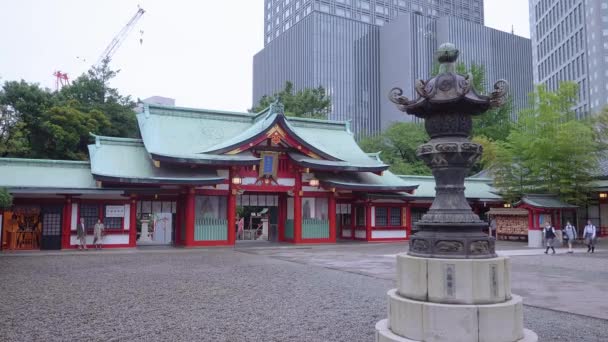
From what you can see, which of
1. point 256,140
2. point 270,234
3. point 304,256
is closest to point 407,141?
point 270,234

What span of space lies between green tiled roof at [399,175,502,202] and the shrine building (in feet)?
1.25

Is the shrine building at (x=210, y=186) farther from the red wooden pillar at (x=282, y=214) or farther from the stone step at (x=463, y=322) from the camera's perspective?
the stone step at (x=463, y=322)

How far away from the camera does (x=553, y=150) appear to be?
2844 centimetres

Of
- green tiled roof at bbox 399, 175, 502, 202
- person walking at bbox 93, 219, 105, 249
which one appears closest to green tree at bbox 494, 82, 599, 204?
green tiled roof at bbox 399, 175, 502, 202

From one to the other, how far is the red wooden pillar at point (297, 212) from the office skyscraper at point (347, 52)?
231 ft

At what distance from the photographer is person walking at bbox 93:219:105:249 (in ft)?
78.1

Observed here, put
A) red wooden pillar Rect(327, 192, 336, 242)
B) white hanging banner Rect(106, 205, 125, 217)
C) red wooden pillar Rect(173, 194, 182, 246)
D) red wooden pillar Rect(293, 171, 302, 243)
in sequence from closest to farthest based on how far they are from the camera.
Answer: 1. white hanging banner Rect(106, 205, 125, 217)
2. red wooden pillar Rect(173, 194, 182, 246)
3. red wooden pillar Rect(293, 171, 302, 243)
4. red wooden pillar Rect(327, 192, 336, 242)

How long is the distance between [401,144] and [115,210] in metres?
31.3

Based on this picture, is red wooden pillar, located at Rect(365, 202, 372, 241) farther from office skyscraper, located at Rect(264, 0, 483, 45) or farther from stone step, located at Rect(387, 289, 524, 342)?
office skyscraper, located at Rect(264, 0, 483, 45)

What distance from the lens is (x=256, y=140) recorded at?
2686 cm

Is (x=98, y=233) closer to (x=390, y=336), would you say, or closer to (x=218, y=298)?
(x=218, y=298)

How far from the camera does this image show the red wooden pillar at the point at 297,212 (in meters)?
28.4

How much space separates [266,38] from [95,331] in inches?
4969

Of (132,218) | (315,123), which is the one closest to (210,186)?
(132,218)
